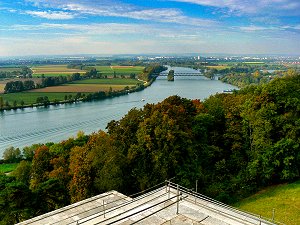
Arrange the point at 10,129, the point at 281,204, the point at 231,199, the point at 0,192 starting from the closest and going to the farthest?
the point at 0,192, the point at 281,204, the point at 231,199, the point at 10,129

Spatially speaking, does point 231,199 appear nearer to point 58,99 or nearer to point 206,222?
point 206,222

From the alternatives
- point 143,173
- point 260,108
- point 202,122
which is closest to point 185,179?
point 143,173

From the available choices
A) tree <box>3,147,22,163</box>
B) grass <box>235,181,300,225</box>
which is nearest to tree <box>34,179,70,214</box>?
grass <box>235,181,300,225</box>

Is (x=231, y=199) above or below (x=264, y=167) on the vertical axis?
below

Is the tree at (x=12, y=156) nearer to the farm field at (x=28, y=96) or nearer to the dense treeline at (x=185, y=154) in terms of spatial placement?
the dense treeline at (x=185, y=154)

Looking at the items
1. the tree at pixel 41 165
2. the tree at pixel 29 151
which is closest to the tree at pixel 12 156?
the tree at pixel 29 151

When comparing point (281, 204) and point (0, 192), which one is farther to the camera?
point (281, 204)
